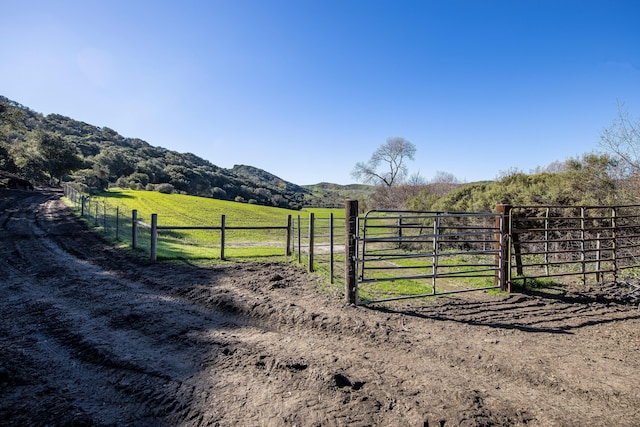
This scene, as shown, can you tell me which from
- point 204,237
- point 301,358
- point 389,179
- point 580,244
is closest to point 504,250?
point 301,358

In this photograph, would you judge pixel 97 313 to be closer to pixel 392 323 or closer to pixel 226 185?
pixel 392 323

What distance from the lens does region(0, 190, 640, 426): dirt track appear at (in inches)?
101

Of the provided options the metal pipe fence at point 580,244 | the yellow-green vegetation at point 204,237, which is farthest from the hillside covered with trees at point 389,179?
the yellow-green vegetation at point 204,237

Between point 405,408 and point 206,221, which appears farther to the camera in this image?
point 206,221

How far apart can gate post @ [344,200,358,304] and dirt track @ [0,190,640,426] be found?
11.2 inches

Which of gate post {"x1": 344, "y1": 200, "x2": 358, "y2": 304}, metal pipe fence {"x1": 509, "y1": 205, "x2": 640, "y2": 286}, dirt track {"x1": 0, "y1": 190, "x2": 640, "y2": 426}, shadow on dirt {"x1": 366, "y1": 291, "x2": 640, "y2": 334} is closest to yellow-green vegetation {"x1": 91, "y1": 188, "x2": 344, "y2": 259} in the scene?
dirt track {"x1": 0, "y1": 190, "x2": 640, "y2": 426}

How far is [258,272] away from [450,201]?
14.1 meters

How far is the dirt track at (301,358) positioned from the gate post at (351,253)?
0.29m

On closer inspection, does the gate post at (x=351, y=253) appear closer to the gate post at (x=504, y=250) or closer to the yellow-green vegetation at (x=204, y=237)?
the gate post at (x=504, y=250)

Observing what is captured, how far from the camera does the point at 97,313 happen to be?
186 inches

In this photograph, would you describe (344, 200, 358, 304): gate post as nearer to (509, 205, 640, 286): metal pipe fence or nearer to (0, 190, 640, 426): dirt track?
(0, 190, 640, 426): dirt track

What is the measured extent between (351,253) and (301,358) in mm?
2422

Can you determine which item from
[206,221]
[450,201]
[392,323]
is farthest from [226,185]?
[392,323]

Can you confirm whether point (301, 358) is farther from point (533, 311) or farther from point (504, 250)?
point (504, 250)
